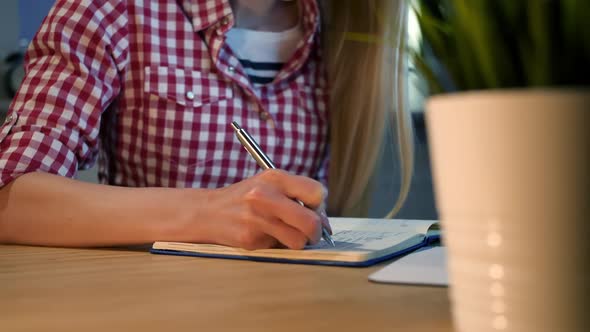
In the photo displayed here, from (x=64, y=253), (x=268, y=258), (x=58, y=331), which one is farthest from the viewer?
(x=64, y=253)

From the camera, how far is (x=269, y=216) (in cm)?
76

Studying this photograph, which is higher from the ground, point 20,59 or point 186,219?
point 20,59

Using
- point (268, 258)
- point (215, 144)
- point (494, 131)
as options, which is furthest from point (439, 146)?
point (215, 144)

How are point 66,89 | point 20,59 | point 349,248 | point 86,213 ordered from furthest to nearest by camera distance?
point 20,59 → point 66,89 → point 86,213 → point 349,248

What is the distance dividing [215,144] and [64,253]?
55cm

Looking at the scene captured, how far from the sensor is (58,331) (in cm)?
44

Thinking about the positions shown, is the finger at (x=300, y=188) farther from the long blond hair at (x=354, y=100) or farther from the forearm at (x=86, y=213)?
the long blond hair at (x=354, y=100)

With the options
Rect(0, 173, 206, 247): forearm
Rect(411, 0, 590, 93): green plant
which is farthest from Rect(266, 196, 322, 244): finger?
Rect(411, 0, 590, 93): green plant

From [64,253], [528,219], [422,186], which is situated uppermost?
[528,219]

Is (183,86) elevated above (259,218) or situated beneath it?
elevated above

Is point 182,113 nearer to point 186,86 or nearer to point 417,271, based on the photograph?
point 186,86

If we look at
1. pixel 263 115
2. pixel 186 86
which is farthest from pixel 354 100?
pixel 186 86

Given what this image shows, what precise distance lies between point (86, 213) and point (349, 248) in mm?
364

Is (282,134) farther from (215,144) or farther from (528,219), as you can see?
(528,219)
